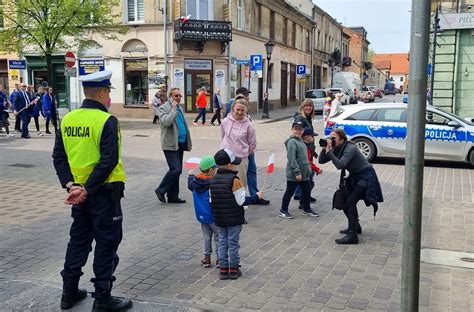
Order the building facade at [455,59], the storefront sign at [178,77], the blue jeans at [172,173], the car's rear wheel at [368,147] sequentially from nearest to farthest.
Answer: the blue jeans at [172,173]
the car's rear wheel at [368,147]
the building facade at [455,59]
the storefront sign at [178,77]

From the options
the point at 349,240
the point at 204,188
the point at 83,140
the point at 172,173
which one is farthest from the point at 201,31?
the point at 83,140

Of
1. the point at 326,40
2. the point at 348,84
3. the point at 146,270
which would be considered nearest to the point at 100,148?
the point at 146,270

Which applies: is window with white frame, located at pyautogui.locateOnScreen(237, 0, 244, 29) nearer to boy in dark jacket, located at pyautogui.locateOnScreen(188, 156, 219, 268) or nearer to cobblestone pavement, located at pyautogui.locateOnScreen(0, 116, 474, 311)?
cobblestone pavement, located at pyautogui.locateOnScreen(0, 116, 474, 311)

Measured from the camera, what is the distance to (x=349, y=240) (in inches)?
246

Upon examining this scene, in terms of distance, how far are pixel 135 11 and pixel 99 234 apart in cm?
2570

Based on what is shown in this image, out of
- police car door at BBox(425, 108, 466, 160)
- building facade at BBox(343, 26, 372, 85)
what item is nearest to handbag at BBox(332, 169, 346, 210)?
police car door at BBox(425, 108, 466, 160)

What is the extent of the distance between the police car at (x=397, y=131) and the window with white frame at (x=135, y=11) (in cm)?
1766

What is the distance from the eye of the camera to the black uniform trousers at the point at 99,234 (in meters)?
4.14

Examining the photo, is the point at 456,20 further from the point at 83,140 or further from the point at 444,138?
the point at 83,140

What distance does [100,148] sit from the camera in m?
4.06

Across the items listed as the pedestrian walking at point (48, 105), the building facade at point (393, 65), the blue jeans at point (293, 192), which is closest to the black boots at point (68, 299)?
the blue jeans at point (293, 192)

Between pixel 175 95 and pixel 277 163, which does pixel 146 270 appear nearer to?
pixel 175 95

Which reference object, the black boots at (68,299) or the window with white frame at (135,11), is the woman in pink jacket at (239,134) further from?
the window with white frame at (135,11)

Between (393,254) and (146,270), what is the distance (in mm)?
2852
